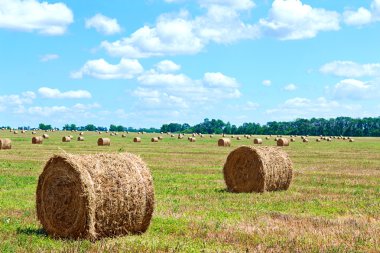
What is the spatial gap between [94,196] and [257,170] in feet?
37.3

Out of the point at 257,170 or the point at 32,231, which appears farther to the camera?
the point at 257,170

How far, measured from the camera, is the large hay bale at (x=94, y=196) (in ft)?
42.3

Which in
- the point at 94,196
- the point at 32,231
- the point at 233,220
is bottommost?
the point at 32,231

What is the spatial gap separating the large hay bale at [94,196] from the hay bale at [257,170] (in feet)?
31.9

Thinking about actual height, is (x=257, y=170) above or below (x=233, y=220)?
above

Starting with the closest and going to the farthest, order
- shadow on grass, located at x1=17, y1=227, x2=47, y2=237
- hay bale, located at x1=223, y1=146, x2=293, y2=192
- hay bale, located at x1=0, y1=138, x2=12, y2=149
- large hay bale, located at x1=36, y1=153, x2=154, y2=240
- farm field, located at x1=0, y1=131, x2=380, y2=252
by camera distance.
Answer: farm field, located at x1=0, y1=131, x2=380, y2=252, large hay bale, located at x1=36, y1=153, x2=154, y2=240, shadow on grass, located at x1=17, y1=227, x2=47, y2=237, hay bale, located at x1=223, y1=146, x2=293, y2=192, hay bale, located at x1=0, y1=138, x2=12, y2=149

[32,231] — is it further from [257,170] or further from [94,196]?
[257,170]

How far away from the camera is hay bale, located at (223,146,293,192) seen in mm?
23125

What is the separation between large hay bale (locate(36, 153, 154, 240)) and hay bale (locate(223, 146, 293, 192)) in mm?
9720

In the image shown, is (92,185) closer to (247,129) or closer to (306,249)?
(306,249)

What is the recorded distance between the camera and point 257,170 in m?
23.2

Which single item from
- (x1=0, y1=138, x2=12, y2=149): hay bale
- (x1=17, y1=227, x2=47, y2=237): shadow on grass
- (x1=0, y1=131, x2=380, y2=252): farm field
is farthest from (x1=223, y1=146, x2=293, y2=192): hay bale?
(x1=0, y1=138, x2=12, y2=149): hay bale

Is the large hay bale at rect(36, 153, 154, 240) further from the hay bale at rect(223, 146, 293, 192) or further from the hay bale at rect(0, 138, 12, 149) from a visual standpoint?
the hay bale at rect(0, 138, 12, 149)

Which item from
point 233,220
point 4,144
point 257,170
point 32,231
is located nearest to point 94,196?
point 32,231
